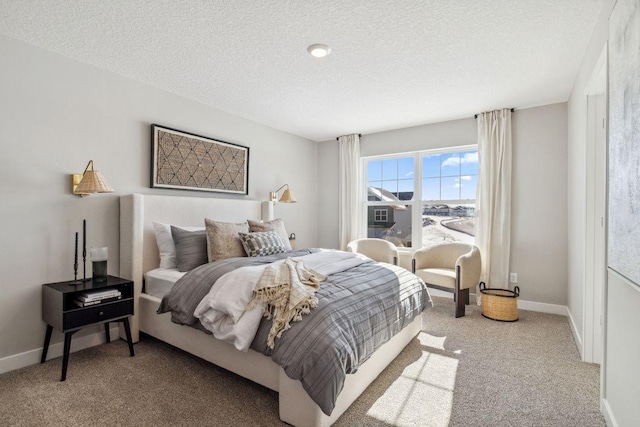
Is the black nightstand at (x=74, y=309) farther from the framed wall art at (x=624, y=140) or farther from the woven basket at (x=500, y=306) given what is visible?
the woven basket at (x=500, y=306)

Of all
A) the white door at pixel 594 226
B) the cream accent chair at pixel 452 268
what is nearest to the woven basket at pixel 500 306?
the cream accent chair at pixel 452 268

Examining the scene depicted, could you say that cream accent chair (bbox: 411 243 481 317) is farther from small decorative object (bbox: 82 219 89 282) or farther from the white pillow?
small decorative object (bbox: 82 219 89 282)

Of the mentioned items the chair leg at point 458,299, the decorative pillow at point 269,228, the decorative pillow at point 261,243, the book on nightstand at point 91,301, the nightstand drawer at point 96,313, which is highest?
the decorative pillow at point 269,228

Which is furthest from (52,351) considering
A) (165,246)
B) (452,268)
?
(452,268)

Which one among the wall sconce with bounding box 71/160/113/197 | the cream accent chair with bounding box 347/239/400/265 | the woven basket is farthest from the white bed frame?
the cream accent chair with bounding box 347/239/400/265

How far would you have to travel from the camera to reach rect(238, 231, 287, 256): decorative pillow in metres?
3.12

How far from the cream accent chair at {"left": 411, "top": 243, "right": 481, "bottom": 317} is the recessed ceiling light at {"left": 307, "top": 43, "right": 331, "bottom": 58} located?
102 inches

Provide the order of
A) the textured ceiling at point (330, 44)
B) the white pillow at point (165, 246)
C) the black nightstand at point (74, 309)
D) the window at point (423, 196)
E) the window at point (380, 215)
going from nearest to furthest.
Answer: the textured ceiling at point (330, 44)
the black nightstand at point (74, 309)
the white pillow at point (165, 246)
the window at point (423, 196)
the window at point (380, 215)

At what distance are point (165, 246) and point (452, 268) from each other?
3402mm

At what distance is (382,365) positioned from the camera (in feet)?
7.64

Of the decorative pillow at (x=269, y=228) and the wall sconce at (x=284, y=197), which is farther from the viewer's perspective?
the wall sconce at (x=284, y=197)

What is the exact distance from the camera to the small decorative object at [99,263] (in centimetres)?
262

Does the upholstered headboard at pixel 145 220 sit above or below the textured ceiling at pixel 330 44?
below

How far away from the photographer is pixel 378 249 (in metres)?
4.54
